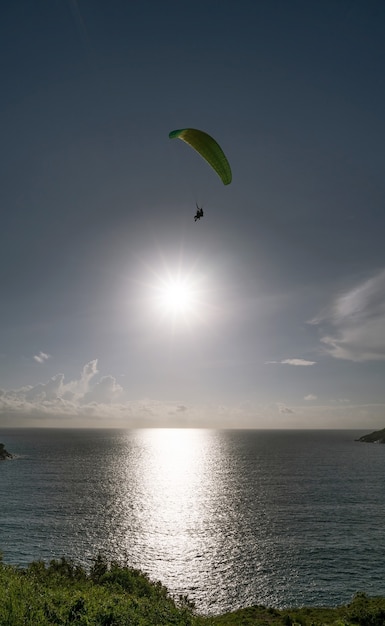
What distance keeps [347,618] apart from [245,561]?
2196 centimetres

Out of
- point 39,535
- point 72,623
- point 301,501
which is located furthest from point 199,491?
point 72,623

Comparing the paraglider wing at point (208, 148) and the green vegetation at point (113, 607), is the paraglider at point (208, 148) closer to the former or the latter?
the paraglider wing at point (208, 148)

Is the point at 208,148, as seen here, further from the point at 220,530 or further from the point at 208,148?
the point at 220,530

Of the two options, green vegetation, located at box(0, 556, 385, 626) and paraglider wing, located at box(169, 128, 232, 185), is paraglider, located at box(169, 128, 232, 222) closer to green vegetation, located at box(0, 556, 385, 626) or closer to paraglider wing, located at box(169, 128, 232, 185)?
paraglider wing, located at box(169, 128, 232, 185)

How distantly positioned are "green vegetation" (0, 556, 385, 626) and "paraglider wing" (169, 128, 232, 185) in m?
27.5

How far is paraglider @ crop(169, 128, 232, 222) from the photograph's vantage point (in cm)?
2434

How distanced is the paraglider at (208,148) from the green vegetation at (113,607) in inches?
1081

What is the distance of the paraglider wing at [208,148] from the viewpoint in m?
24.3

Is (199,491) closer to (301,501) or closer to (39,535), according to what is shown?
(301,501)

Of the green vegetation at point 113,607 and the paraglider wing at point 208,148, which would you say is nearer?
the green vegetation at point 113,607

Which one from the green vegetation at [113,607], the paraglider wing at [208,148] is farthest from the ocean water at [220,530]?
the paraglider wing at [208,148]

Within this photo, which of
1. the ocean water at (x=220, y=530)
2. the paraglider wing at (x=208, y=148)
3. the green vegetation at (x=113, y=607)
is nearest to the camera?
the green vegetation at (x=113, y=607)

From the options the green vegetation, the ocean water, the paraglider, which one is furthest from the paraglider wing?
the ocean water

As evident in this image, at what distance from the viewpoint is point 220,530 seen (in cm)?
7300
